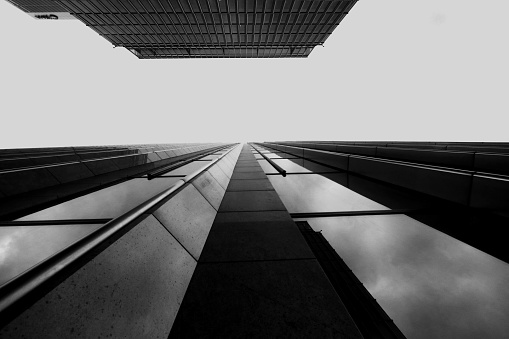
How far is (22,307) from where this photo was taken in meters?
1.25

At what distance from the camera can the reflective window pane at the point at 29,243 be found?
7.84ft

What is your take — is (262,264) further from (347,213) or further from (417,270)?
(347,213)

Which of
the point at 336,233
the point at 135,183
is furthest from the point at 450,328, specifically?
the point at 135,183

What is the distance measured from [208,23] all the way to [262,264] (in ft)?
135

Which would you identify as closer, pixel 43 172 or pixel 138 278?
pixel 138 278

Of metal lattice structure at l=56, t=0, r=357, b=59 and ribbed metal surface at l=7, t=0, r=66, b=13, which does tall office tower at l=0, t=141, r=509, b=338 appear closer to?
metal lattice structure at l=56, t=0, r=357, b=59

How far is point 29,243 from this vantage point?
2863 mm

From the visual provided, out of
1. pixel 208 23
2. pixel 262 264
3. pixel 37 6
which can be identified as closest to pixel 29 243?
pixel 262 264

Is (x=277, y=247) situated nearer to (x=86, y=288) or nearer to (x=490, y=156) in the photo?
(x=86, y=288)

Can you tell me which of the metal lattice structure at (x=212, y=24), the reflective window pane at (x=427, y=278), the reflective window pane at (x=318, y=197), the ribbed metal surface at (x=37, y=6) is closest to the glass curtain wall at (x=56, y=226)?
the reflective window pane at (x=318, y=197)

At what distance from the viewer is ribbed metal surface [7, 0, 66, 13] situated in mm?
39453

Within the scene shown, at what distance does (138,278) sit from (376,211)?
4.11 metres

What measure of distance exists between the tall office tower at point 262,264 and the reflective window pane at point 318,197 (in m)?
0.06

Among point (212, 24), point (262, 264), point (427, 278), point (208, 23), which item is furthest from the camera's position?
point (212, 24)
